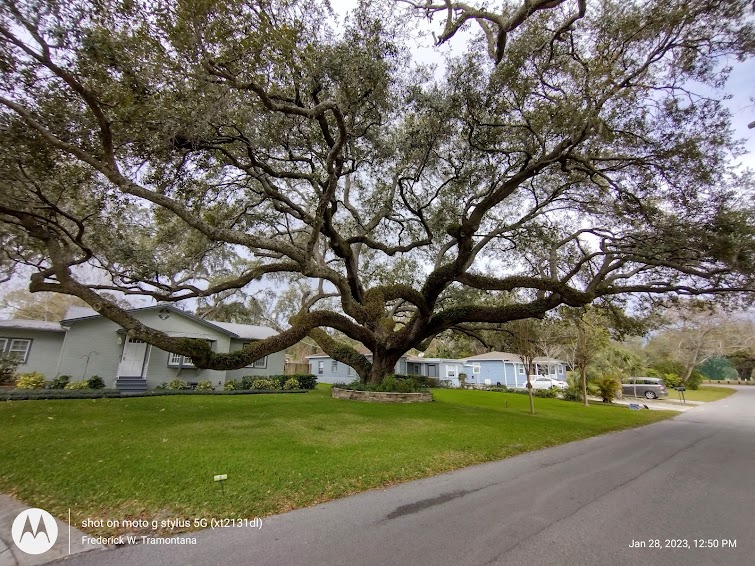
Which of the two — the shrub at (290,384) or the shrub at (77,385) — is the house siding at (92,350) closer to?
the shrub at (77,385)

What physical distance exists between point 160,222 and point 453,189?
10.1 meters

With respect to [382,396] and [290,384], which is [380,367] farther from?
[290,384]

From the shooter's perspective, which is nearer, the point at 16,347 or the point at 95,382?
the point at 95,382

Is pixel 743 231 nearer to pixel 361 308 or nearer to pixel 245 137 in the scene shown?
pixel 361 308

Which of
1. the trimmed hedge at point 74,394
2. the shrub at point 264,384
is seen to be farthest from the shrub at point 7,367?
the shrub at point 264,384

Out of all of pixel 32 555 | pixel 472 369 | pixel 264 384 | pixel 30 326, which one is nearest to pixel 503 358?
pixel 472 369

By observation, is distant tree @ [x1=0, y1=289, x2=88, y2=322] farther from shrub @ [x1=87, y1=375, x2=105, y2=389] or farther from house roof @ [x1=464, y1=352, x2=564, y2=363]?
house roof @ [x1=464, y1=352, x2=564, y2=363]

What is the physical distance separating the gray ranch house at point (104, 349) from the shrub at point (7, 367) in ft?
1.91

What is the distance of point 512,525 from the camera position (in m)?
3.88

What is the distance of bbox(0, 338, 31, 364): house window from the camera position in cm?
1603

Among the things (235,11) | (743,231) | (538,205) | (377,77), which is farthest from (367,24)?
(743,231)

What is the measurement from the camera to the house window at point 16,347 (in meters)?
16.0

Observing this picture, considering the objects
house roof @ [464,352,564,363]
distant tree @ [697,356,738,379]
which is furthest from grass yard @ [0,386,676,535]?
distant tree @ [697,356,738,379]

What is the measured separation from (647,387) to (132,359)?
34899 millimetres
